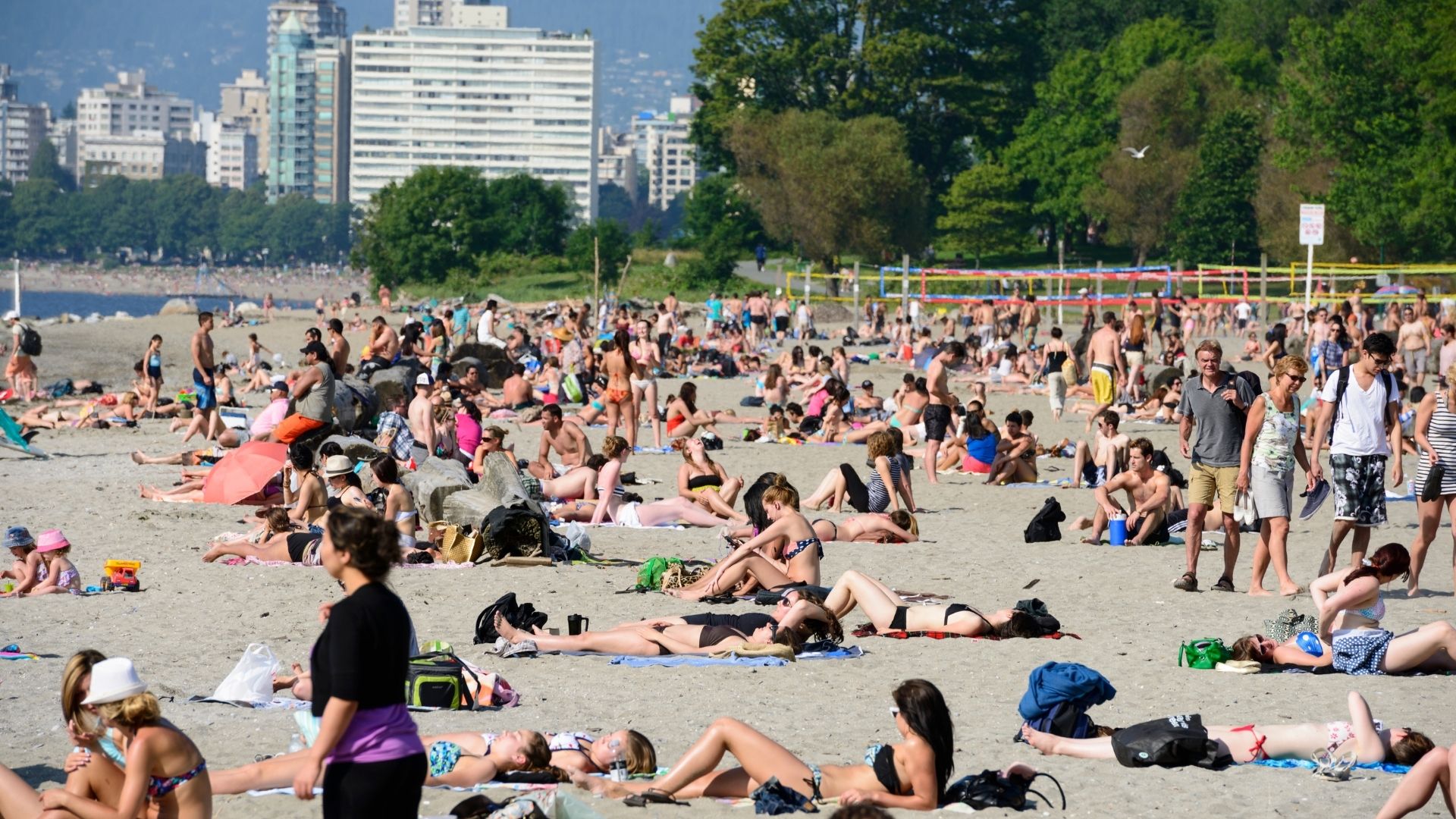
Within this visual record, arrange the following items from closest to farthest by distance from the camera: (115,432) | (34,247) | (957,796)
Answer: (957,796) < (115,432) < (34,247)

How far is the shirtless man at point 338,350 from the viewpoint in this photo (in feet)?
50.8

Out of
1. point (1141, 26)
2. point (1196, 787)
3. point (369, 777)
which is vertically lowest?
point (1196, 787)

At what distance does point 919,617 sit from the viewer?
880 cm

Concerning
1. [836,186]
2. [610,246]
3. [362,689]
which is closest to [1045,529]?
Result: [362,689]

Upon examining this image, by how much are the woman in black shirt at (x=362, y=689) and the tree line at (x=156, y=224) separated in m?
169

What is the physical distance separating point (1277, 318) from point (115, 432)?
25.7 m

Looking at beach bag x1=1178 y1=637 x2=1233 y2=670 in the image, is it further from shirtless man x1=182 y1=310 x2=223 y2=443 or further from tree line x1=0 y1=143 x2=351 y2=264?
tree line x1=0 y1=143 x2=351 y2=264

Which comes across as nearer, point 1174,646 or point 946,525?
point 1174,646

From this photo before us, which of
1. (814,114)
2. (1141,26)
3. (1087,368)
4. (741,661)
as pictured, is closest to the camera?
(741,661)

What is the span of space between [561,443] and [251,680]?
721 cm

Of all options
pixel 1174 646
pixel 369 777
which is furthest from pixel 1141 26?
pixel 369 777

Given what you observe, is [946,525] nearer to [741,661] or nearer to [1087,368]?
[741,661]

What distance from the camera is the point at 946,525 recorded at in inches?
513

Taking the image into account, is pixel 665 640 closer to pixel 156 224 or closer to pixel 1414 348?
pixel 1414 348
